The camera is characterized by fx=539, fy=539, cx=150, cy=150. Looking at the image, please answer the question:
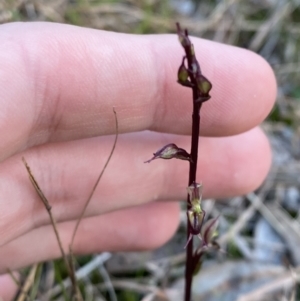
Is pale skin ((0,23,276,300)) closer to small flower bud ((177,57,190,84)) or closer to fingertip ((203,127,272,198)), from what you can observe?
fingertip ((203,127,272,198))

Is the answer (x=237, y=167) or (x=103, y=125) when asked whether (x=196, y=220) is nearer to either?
(x=103, y=125)

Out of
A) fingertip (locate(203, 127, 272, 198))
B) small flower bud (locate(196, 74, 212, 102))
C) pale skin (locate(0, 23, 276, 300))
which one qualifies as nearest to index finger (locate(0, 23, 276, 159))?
pale skin (locate(0, 23, 276, 300))

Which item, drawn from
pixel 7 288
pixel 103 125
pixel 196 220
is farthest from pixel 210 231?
pixel 7 288

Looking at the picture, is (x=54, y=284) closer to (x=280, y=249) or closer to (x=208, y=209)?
(x=208, y=209)

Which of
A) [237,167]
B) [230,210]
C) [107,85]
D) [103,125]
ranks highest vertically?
[107,85]

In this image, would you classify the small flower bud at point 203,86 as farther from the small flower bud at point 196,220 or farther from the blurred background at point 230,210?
the blurred background at point 230,210

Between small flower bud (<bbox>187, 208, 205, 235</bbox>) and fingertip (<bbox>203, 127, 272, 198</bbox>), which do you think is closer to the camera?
small flower bud (<bbox>187, 208, 205, 235</bbox>)

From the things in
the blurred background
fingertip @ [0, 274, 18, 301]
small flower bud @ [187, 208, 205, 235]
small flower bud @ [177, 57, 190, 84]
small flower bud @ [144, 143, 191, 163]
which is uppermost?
small flower bud @ [177, 57, 190, 84]
